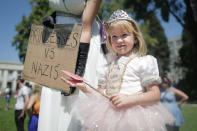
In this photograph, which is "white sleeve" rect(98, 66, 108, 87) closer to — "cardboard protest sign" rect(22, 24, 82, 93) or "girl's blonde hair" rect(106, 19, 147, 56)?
"girl's blonde hair" rect(106, 19, 147, 56)

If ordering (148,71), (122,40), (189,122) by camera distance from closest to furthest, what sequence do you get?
(148,71), (122,40), (189,122)

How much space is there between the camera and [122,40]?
4.95 feet

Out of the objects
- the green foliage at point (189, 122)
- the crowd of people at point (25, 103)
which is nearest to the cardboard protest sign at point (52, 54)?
the crowd of people at point (25, 103)

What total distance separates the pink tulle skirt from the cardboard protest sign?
0.19 m

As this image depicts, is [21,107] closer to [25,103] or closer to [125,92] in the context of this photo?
[25,103]

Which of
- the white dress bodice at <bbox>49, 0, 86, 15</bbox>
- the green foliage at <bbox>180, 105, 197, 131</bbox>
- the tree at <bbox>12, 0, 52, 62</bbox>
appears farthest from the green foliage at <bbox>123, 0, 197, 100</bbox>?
the white dress bodice at <bbox>49, 0, 86, 15</bbox>

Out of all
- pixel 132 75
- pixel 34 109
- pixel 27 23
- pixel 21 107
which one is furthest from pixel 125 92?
pixel 27 23

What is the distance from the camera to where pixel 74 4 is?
161 cm

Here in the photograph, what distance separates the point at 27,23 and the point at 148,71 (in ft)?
52.7

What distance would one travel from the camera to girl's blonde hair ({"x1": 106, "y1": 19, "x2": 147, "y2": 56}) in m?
1.50

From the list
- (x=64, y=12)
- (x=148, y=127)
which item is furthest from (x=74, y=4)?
(x=148, y=127)

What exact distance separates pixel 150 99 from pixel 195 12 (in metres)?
10.3

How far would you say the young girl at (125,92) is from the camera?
1.27m

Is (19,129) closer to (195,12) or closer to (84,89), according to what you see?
(84,89)
